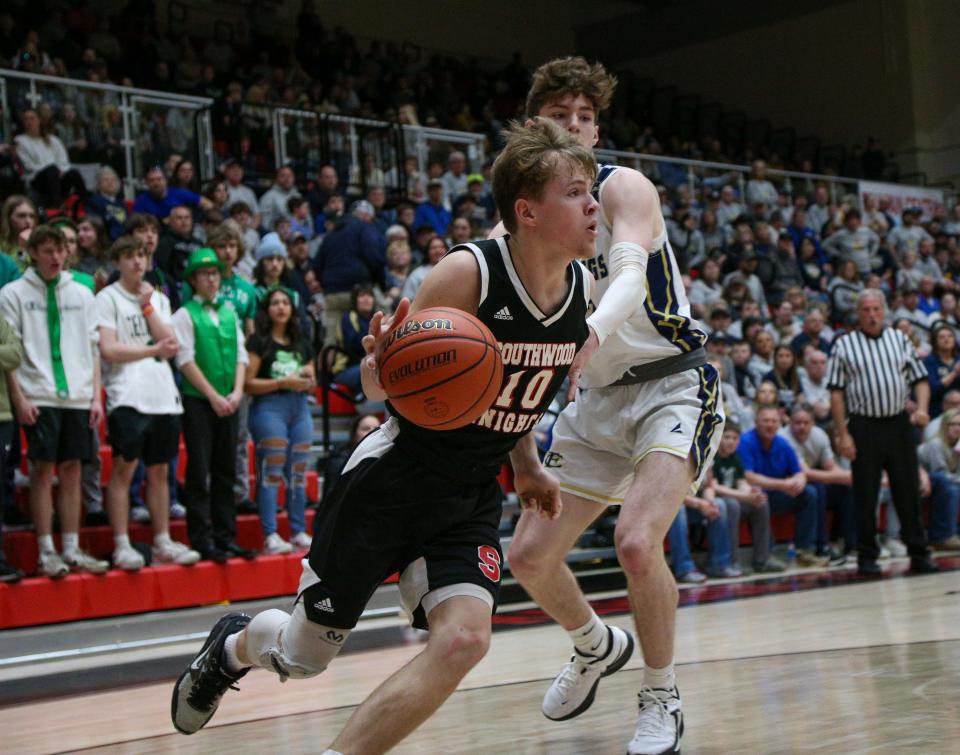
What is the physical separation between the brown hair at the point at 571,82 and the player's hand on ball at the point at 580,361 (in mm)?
1023

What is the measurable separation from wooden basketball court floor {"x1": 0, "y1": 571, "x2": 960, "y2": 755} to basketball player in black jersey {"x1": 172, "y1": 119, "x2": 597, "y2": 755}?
71 cm

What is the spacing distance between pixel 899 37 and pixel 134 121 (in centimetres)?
1655

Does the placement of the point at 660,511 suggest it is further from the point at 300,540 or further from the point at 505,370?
the point at 300,540

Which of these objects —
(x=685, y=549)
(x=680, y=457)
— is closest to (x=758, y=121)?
(x=685, y=549)

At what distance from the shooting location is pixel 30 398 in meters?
6.71

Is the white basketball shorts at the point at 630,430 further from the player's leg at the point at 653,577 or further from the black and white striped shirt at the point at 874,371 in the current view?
the black and white striped shirt at the point at 874,371

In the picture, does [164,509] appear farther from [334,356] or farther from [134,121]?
[134,121]

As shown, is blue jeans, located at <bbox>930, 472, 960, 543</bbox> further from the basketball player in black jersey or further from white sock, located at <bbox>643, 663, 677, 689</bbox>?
the basketball player in black jersey

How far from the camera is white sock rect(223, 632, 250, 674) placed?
11.1 ft

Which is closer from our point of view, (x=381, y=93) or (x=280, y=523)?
(x=280, y=523)

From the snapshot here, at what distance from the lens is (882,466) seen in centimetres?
916

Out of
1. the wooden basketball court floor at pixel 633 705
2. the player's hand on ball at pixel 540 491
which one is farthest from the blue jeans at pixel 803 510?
the player's hand on ball at pixel 540 491

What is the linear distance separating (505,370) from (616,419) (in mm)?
930

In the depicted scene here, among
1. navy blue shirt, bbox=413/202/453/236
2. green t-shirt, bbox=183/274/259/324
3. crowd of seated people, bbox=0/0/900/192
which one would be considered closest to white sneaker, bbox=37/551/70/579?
green t-shirt, bbox=183/274/259/324
